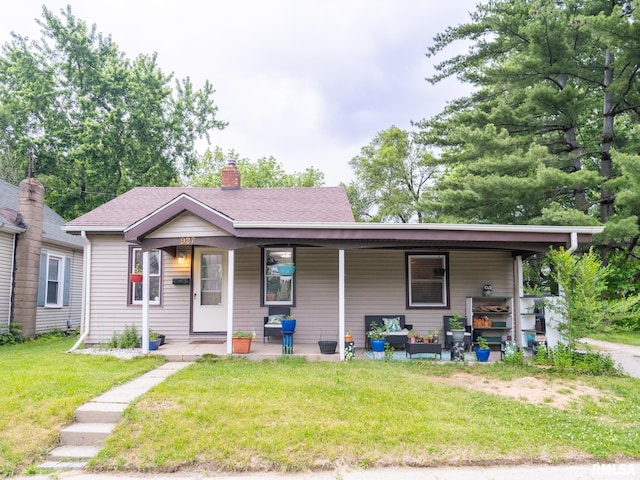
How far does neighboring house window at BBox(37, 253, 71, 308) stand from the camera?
11.2 meters

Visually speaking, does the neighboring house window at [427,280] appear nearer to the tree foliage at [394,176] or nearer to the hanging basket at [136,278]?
the hanging basket at [136,278]

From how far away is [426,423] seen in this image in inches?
163

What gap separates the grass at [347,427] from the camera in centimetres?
361

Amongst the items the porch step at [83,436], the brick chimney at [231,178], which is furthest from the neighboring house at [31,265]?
the porch step at [83,436]

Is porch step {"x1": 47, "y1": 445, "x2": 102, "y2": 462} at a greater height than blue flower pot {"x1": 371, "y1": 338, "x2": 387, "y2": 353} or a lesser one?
lesser

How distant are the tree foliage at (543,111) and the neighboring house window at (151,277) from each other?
938 cm

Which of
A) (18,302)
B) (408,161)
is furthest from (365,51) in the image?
(18,302)

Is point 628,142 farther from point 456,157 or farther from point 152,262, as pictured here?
point 152,262

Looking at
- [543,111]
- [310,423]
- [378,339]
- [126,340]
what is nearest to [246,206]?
[126,340]

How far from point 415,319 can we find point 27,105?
2013cm

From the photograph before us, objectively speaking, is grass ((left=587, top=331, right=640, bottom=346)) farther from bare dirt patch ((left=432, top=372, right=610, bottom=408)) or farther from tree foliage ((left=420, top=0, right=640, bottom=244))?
bare dirt patch ((left=432, top=372, right=610, bottom=408))

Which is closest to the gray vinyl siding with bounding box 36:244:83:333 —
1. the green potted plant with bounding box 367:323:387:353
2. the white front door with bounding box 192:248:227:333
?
the white front door with bounding box 192:248:227:333

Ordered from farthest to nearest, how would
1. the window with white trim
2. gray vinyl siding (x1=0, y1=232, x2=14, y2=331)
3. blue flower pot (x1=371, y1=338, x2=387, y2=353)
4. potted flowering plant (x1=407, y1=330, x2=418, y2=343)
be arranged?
1. the window with white trim
2. gray vinyl siding (x1=0, y1=232, x2=14, y2=331)
3. potted flowering plant (x1=407, y1=330, x2=418, y2=343)
4. blue flower pot (x1=371, y1=338, x2=387, y2=353)

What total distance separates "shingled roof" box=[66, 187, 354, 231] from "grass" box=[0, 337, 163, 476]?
2995 mm
